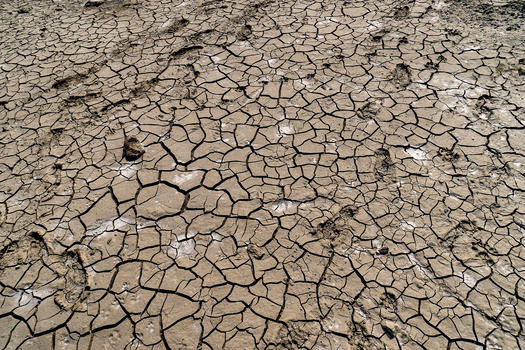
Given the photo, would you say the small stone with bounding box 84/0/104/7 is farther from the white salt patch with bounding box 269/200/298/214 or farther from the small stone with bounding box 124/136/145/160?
the white salt patch with bounding box 269/200/298/214

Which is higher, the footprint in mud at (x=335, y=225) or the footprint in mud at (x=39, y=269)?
the footprint in mud at (x=335, y=225)

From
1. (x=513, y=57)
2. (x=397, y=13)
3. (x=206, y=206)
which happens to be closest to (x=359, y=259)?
(x=206, y=206)

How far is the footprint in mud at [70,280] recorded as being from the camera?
2246mm

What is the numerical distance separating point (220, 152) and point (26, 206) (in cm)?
160

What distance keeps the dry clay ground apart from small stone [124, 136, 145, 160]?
20 millimetres

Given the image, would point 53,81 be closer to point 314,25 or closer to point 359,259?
point 314,25

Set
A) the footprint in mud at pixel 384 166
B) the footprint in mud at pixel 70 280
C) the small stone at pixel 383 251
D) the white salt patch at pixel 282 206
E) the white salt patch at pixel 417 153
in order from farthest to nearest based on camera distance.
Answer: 1. the white salt patch at pixel 417 153
2. the footprint in mud at pixel 384 166
3. the white salt patch at pixel 282 206
4. the small stone at pixel 383 251
5. the footprint in mud at pixel 70 280

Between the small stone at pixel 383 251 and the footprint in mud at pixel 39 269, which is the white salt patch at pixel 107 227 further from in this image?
the small stone at pixel 383 251

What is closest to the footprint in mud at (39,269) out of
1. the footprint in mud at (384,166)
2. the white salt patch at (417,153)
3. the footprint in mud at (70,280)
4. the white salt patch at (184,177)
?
the footprint in mud at (70,280)

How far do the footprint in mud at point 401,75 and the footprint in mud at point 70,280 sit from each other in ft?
10.6

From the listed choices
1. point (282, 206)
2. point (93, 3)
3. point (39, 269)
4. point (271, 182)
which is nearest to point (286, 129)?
point (271, 182)

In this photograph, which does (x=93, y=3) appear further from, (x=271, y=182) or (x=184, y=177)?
(x=271, y=182)

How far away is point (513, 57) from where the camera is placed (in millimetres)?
3662

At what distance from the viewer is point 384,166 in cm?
288
